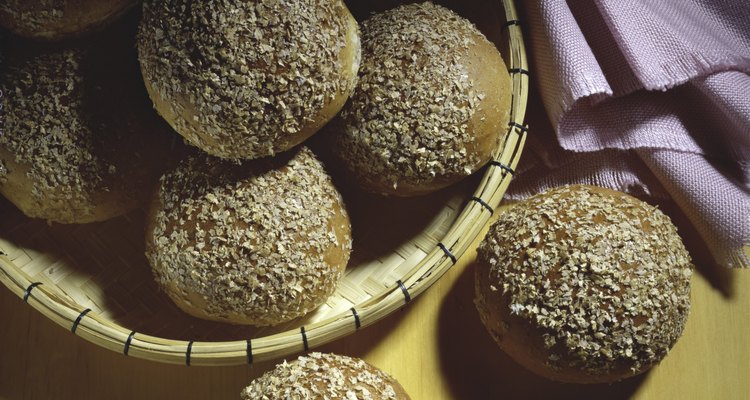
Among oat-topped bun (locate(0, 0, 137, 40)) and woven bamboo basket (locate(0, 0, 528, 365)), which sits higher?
oat-topped bun (locate(0, 0, 137, 40))

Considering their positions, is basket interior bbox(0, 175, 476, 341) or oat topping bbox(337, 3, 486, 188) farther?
basket interior bbox(0, 175, 476, 341)

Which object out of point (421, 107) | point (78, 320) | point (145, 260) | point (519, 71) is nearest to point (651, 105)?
point (519, 71)

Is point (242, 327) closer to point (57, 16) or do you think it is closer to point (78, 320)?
point (78, 320)

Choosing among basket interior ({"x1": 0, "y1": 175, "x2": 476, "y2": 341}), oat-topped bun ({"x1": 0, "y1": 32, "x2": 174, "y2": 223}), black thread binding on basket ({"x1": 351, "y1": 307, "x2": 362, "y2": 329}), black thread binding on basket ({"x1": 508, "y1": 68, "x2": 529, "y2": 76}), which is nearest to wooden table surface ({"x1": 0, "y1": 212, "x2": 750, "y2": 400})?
basket interior ({"x1": 0, "y1": 175, "x2": 476, "y2": 341})

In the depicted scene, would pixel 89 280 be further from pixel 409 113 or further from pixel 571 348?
pixel 571 348

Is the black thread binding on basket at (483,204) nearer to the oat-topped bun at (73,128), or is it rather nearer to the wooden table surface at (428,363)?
the wooden table surface at (428,363)

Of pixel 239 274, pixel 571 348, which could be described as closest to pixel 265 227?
pixel 239 274

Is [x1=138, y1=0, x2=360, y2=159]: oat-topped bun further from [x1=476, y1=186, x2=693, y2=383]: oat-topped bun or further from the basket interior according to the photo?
[x1=476, y1=186, x2=693, y2=383]: oat-topped bun
